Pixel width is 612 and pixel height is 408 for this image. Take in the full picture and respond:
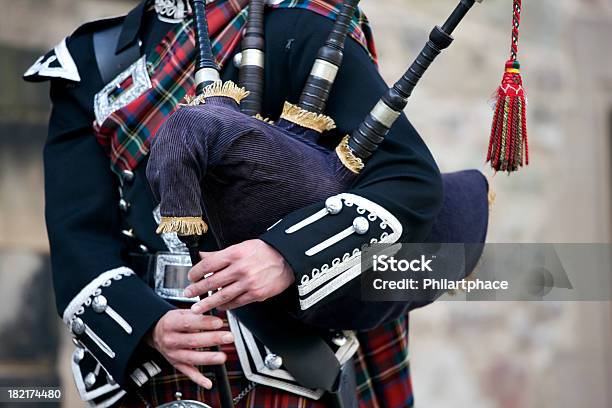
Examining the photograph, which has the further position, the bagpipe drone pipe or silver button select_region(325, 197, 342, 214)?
silver button select_region(325, 197, 342, 214)

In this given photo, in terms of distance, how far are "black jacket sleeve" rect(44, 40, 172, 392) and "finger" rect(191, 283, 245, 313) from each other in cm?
25

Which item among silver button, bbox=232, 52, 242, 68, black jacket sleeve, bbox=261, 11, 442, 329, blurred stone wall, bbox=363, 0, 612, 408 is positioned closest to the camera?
black jacket sleeve, bbox=261, 11, 442, 329

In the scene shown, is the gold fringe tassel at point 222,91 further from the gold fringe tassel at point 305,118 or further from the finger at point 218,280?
the finger at point 218,280

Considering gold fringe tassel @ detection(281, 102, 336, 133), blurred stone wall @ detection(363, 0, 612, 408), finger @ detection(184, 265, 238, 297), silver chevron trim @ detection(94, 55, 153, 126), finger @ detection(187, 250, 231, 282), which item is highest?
silver chevron trim @ detection(94, 55, 153, 126)

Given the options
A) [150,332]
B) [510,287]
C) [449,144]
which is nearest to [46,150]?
[150,332]

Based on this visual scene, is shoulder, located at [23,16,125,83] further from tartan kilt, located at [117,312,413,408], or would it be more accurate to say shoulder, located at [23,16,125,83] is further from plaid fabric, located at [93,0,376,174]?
tartan kilt, located at [117,312,413,408]

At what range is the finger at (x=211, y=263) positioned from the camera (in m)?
1.83

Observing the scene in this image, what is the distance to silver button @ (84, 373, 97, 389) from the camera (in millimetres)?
2261

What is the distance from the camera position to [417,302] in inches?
87.4

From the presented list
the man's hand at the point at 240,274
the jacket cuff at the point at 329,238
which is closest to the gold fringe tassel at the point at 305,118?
the jacket cuff at the point at 329,238

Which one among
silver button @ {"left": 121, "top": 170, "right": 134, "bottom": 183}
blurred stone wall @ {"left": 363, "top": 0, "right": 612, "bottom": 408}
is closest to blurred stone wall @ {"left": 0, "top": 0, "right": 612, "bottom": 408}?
blurred stone wall @ {"left": 363, "top": 0, "right": 612, "bottom": 408}

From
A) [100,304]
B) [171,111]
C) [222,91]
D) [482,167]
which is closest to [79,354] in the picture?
[100,304]

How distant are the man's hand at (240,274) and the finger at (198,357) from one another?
0.38 feet

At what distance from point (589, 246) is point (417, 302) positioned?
2.33ft
